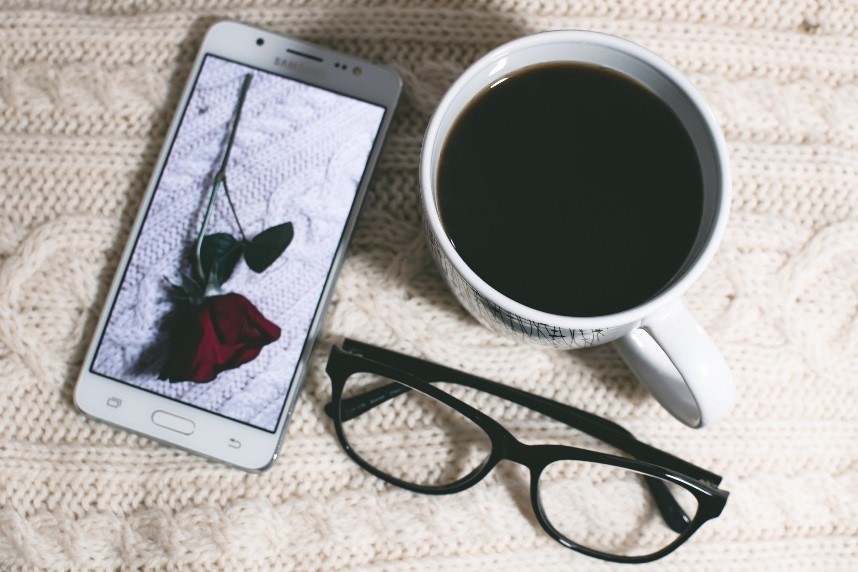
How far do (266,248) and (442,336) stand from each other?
6.1 inches

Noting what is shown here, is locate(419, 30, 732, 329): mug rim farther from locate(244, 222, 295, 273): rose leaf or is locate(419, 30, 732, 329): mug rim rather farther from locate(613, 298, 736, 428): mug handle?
locate(244, 222, 295, 273): rose leaf

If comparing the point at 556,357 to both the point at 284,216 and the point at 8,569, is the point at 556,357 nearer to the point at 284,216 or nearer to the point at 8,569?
the point at 284,216

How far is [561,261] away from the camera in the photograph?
1.43 ft

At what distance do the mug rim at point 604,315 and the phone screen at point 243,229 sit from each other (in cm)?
18

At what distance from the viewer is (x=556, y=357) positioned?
574 millimetres

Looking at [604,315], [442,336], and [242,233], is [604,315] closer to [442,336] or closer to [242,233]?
[442,336]

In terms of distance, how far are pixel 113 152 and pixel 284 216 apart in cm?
16

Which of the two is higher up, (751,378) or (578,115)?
(578,115)

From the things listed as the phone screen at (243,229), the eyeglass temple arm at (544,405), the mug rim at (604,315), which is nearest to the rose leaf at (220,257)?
the phone screen at (243,229)

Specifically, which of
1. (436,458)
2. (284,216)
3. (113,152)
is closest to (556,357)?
(436,458)

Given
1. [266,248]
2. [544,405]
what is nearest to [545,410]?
[544,405]

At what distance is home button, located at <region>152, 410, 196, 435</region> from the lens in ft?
1.86

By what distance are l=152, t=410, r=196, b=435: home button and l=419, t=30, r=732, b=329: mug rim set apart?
0.29 metres

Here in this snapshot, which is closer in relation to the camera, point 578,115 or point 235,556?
point 578,115
